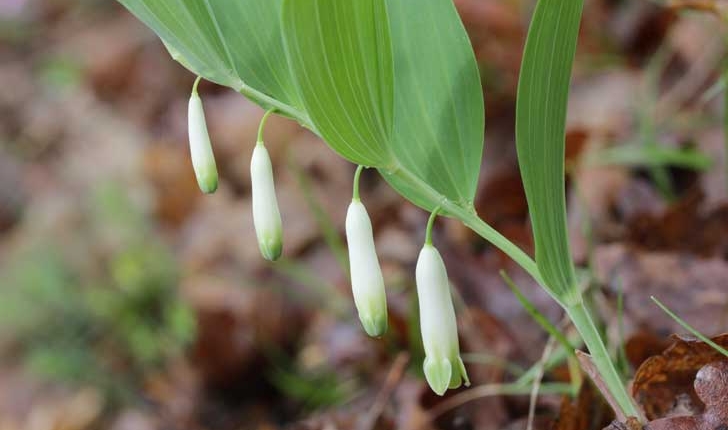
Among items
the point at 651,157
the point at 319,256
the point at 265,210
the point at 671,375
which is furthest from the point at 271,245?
the point at 319,256

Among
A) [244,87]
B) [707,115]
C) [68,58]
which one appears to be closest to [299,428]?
[244,87]

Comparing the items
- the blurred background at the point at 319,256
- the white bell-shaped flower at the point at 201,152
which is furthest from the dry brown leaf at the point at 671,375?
the white bell-shaped flower at the point at 201,152

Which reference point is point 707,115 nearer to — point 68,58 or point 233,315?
point 233,315

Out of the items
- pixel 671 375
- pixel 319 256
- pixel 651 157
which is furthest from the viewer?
pixel 319 256

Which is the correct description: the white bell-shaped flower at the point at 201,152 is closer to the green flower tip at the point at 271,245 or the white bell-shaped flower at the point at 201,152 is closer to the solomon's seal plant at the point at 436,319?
the green flower tip at the point at 271,245

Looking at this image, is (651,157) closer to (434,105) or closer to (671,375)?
(671,375)

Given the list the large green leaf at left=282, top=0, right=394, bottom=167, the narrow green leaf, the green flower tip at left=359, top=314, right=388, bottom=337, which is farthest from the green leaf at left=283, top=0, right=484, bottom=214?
the narrow green leaf
